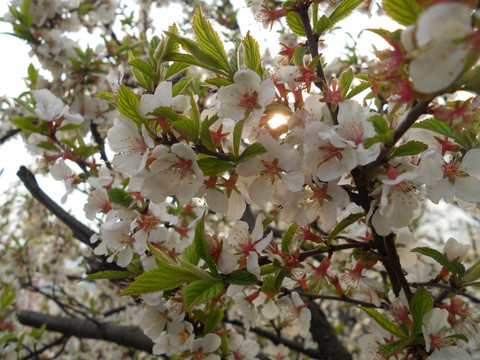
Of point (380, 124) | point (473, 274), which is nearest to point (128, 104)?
point (380, 124)

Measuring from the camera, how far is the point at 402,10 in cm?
66

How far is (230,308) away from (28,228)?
8.96ft

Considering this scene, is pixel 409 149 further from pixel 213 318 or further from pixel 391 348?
pixel 213 318

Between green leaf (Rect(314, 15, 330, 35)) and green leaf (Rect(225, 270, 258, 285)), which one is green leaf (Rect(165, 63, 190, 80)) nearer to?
green leaf (Rect(314, 15, 330, 35))

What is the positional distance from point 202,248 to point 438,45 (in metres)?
0.72

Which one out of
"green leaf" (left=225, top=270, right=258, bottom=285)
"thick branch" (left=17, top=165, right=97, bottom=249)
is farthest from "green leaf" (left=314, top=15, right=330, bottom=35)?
"thick branch" (left=17, top=165, right=97, bottom=249)

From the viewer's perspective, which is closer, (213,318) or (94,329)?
(213,318)

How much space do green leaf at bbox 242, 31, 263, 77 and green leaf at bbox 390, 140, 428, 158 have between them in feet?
1.42

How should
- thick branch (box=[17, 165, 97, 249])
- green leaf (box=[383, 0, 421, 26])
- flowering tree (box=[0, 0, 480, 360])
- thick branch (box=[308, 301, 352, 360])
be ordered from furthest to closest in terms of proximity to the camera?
1. thick branch (box=[308, 301, 352, 360])
2. thick branch (box=[17, 165, 97, 249])
3. flowering tree (box=[0, 0, 480, 360])
4. green leaf (box=[383, 0, 421, 26])

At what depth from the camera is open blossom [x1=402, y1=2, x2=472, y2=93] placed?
50cm

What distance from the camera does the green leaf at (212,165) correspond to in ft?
3.11

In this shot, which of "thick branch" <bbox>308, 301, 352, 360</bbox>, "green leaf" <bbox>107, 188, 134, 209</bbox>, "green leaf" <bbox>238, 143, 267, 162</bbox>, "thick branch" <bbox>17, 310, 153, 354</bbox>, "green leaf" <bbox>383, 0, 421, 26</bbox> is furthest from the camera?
"thick branch" <bbox>17, 310, 153, 354</bbox>

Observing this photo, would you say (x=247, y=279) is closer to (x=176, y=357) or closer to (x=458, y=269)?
(x=458, y=269)

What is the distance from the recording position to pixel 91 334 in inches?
109
